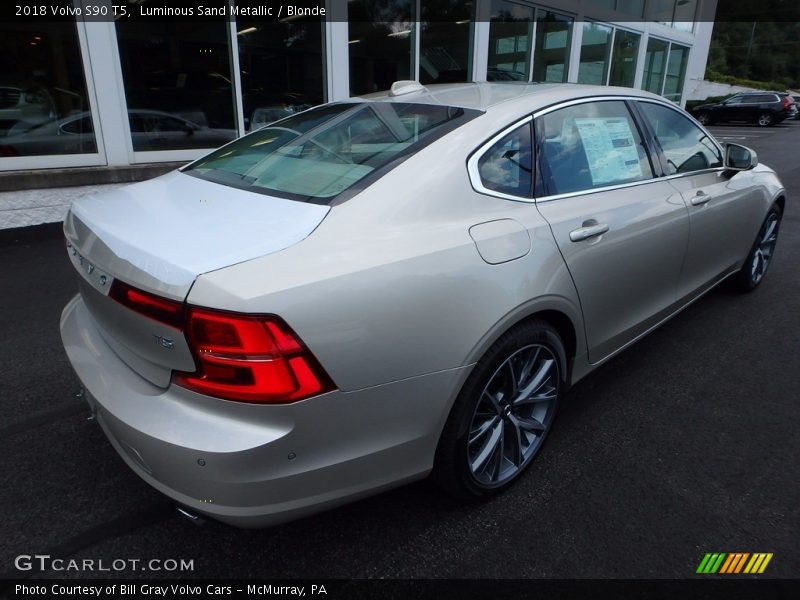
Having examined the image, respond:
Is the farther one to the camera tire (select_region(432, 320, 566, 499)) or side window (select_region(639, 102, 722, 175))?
side window (select_region(639, 102, 722, 175))

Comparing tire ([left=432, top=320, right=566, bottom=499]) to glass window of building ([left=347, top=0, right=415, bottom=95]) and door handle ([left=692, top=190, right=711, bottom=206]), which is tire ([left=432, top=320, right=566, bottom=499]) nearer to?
door handle ([left=692, top=190, right=711, bottom=206])

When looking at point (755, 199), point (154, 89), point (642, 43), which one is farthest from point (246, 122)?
point (642, 43)

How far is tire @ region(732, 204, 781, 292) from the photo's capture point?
416cm

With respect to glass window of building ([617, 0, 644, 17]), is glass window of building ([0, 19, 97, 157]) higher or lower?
lower

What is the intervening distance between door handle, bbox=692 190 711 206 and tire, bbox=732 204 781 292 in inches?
49.4

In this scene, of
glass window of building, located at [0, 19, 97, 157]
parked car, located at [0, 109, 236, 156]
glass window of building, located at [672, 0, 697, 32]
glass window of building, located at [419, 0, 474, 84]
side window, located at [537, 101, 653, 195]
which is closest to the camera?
side window, located at [537, 101, 653, 195]

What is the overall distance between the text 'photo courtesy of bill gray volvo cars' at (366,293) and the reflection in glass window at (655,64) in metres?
17.1

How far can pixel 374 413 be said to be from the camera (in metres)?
1.66

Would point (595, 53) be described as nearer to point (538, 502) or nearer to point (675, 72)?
point (675, 72)

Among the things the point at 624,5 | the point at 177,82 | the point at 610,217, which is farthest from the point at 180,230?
the point at 624,5

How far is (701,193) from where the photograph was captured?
10.4 feet

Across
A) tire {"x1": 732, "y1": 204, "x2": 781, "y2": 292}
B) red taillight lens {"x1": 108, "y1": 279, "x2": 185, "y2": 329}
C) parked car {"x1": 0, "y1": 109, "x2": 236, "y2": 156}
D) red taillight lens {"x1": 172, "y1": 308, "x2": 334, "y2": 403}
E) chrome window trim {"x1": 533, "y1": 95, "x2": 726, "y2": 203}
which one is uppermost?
chrome window trim {"x1": 533, "y1": 95, "x2": 726, "y2": 203}
